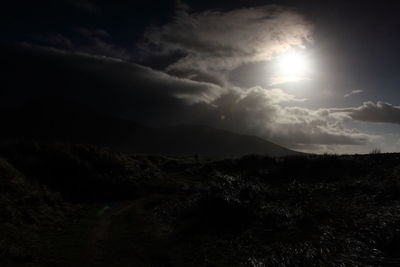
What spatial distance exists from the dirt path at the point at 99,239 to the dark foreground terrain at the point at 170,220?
0.06 m

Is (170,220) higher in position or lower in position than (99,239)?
higher

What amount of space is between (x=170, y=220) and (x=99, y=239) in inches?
227

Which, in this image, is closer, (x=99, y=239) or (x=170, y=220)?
(x=99, y=239)

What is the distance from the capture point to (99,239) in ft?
52.2

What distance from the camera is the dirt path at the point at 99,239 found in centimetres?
1281

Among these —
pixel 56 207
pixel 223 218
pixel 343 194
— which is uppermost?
pixel 343 194

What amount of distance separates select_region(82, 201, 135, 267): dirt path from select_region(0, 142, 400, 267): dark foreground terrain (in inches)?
2.3

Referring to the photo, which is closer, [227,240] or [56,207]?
[227,240]

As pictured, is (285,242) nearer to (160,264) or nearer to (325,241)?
(325,241)

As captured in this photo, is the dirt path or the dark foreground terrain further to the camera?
the dark foreground terrain

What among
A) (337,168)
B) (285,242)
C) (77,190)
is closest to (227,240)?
(285,242)

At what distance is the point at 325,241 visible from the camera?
48.6 ft

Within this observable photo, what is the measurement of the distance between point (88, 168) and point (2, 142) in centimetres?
1068

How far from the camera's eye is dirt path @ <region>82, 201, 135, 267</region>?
12808 millimetres
